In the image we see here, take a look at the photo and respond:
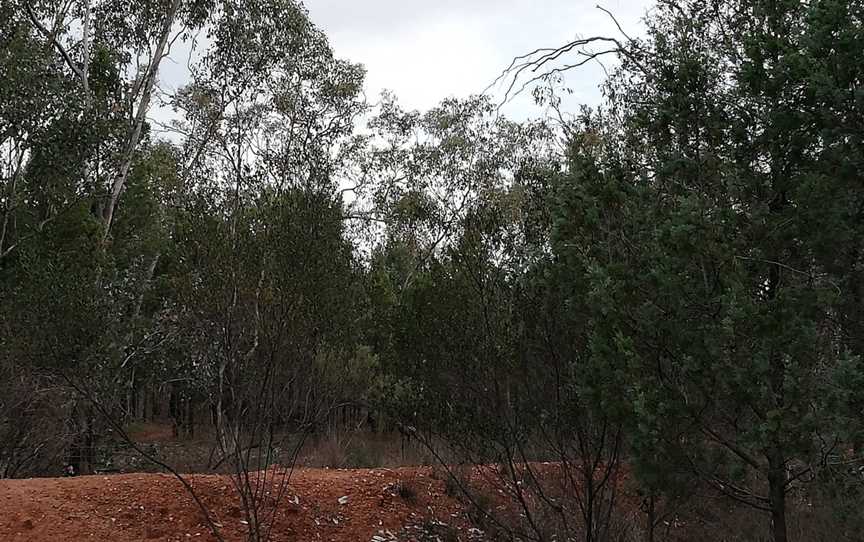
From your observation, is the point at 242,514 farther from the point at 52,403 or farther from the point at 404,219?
the point at 404,219

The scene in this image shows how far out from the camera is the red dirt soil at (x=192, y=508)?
21.7 ft

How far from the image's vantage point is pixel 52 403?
9.76 meters

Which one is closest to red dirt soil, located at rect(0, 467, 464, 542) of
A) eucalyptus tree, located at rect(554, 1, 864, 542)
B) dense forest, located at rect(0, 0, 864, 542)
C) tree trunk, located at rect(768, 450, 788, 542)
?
dense forest, located at rect(0, 0, 864, 542)

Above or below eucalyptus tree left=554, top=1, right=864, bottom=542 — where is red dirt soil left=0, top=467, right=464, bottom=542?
below

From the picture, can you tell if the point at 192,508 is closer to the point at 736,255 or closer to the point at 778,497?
the point at 778,497

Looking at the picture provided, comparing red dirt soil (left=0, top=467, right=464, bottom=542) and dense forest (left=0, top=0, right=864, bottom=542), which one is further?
red dirt soil (left=0, top=467, right=464, bottom=542)

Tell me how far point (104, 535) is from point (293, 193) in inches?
138

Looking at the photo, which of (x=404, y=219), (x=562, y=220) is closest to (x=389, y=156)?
(x=404, y=219)

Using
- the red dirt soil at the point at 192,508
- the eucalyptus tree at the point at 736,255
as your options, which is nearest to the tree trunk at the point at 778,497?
the eucalyptus tree at the point at 736,255

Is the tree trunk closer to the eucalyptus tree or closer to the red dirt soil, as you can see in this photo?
the eucalyptus tree

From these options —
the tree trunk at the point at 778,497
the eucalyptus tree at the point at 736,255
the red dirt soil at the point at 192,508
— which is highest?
the eucalyptus tree at the point at 736,255

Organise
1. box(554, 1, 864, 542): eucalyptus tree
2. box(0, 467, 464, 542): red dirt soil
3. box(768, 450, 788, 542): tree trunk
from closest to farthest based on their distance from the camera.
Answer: box(554, 1, 864, 542): eucalyptus tree, box(768, 450, 788, 542): tree trunk, box(0, 467, 464, 542): red dirt soil

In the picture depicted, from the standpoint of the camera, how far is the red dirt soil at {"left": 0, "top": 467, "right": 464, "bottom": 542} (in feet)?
21.7

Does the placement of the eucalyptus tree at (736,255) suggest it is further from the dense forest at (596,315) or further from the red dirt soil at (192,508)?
the red dirt soil at (192,508)
